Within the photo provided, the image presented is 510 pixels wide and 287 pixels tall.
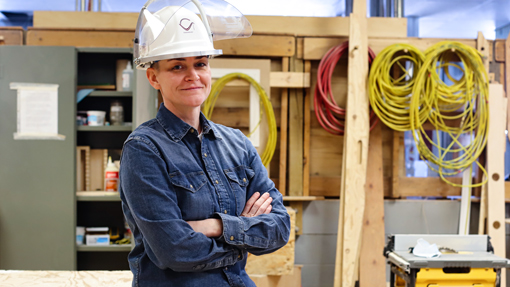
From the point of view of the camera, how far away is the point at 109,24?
4.02m

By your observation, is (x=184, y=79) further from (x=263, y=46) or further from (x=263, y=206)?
(x=263, y=46)

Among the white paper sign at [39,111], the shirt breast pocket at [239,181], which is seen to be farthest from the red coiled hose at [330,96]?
the shirt breast pocket at [239,181]

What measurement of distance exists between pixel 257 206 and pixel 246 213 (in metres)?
0.05

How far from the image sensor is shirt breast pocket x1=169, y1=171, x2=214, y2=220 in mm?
1345

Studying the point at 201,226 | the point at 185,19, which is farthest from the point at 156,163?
the point at 185,19

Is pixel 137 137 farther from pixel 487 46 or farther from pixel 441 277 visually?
pixel 487 46

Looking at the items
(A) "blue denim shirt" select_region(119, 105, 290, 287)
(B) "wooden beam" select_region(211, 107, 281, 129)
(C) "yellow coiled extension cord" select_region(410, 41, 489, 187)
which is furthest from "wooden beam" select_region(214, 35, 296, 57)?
(A) "blue denim shirt" select_region(119, 105, 290, 287)

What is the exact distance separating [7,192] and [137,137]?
2.76 m

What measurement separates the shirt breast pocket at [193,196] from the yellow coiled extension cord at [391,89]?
2.74 metres

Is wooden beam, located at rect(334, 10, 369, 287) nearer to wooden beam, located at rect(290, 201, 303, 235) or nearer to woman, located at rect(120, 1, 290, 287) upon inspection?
wooden beam, located at rect(290, 201, 303, 235)

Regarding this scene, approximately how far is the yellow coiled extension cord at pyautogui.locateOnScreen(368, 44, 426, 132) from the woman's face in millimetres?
2670

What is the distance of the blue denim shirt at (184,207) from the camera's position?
128 cm

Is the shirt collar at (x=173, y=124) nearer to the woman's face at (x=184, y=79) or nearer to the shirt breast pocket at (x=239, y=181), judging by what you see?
the woman's face at (x=184, y=79)

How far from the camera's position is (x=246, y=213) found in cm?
152
